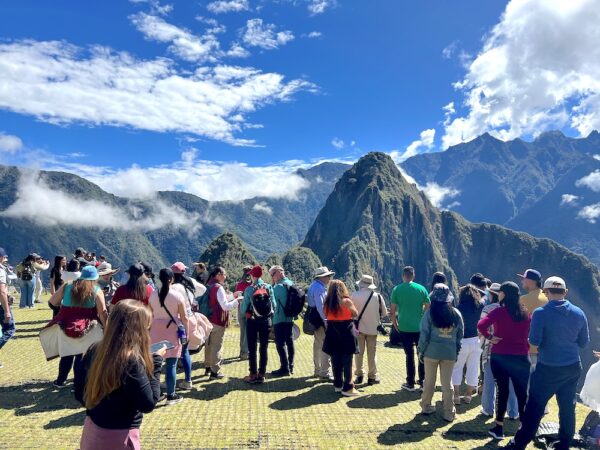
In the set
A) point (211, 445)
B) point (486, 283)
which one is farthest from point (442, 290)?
point (211, 445)

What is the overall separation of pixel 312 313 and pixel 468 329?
297 cm

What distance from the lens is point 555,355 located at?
5.65m

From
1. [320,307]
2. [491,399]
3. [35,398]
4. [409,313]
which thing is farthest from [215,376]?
[491,399]

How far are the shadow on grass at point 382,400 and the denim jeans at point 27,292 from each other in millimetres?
11952

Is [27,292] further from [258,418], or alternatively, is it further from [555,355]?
[555,355]

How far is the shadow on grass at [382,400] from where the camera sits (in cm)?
754

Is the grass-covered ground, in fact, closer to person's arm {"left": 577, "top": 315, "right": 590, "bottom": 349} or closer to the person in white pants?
the person in white pants

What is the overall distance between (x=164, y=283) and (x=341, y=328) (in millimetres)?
3187

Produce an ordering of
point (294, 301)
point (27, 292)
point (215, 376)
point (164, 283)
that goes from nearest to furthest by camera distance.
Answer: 1. point (164, 283)
2. point (294, 301)
3. point (215, 376)
4. point (27, 292)

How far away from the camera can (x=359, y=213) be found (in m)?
187

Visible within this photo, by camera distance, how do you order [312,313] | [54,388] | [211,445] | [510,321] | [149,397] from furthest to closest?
[312,313]
[54,388]
[510,321]
[211,445]
[149,397]

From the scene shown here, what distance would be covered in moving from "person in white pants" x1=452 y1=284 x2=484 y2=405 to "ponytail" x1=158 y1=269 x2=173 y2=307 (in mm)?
5126

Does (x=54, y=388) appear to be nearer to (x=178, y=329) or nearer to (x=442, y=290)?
(x=178, y=329)

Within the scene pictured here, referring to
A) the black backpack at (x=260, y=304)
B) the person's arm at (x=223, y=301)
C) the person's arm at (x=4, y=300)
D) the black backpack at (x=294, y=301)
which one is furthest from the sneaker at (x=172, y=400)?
the person's arm at (x=4, y=300)
